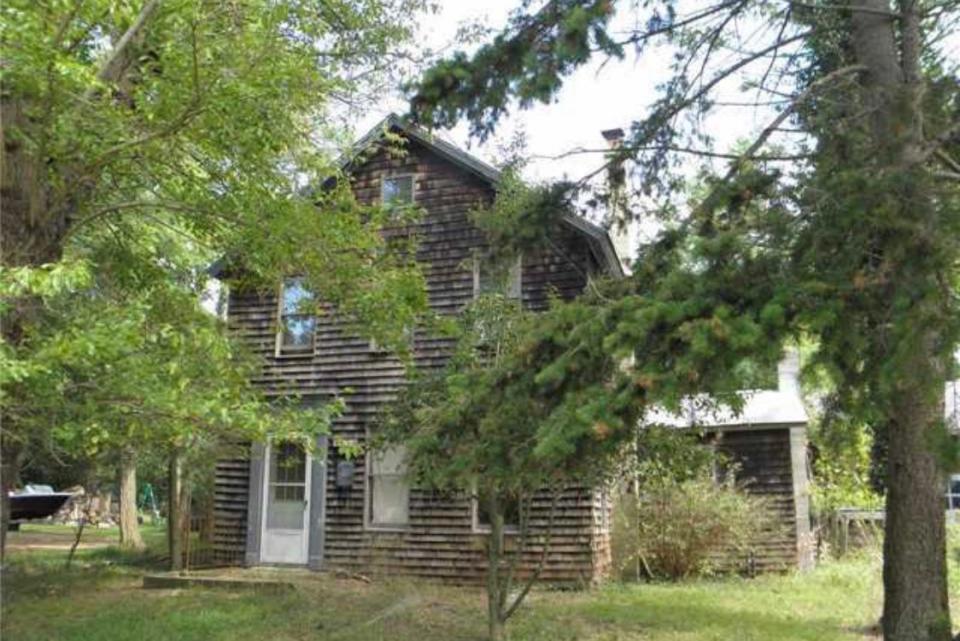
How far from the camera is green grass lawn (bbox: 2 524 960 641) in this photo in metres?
9.53

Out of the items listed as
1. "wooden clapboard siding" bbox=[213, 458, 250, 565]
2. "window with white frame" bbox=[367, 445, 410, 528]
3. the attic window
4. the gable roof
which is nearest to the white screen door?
"wooden clapboard siding" bbox=[213, 458, 250, 565]

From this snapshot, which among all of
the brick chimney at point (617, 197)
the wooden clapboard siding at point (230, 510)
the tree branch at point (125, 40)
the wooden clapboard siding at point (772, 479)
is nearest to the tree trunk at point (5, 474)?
the tree branch at point (125, 40)

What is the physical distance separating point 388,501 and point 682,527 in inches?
191

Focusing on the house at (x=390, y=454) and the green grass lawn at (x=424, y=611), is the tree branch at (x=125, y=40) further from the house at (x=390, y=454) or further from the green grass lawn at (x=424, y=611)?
the green grass lawn at (x=424, y=611)

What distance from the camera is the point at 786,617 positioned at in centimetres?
1056

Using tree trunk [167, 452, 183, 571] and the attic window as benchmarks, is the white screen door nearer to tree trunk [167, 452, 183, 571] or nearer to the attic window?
tree trunk [167, 452, 183, 571]

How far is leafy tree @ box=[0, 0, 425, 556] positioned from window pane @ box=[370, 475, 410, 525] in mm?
5694

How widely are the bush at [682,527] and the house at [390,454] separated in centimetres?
44

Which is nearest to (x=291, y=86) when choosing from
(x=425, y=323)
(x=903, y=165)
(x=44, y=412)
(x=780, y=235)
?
(x=425, y=323)

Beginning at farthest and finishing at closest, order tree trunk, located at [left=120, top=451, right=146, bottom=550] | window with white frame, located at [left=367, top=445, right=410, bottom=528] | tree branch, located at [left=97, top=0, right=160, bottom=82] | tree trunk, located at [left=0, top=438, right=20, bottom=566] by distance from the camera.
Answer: tree trunk, located at [left=120, top=451, right=146, bottom=550] < window with white frame, located at [left=367, top=445, right=410, bottom=528] < tree trunk, located at [left=0, top=438, right=20, bottom=566] < tree branch, located at [left=97, top=0, right=160, bottom=82]

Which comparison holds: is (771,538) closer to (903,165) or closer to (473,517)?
(473,517)

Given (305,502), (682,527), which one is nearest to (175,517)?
(305,502)

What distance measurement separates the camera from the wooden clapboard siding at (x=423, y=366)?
13438 millimetres

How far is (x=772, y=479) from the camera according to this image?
50.9 ft
